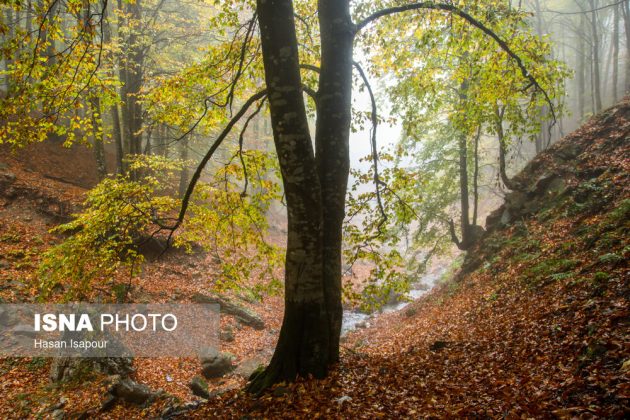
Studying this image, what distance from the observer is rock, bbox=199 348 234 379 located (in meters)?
9.48

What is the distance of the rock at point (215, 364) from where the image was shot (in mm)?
9484

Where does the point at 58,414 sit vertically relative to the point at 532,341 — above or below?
below

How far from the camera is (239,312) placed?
1327cm

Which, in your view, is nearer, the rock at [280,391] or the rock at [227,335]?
the rock at [280,391]

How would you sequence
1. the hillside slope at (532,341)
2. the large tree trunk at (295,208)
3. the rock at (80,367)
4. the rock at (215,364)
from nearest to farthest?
the hillside slope at (532,341), the large tree trunk at (295,208), the rock at (80,367), the rock at (215,364)

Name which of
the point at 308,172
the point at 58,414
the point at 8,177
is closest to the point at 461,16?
the point at 308,172

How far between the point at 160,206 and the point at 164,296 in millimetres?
6733

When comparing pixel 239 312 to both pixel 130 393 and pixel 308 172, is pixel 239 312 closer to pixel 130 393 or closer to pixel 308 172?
pixel 130 393

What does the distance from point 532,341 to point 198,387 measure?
7116 mm

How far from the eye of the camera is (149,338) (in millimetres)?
10070

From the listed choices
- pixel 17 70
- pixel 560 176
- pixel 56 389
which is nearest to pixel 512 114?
pixel 560 176

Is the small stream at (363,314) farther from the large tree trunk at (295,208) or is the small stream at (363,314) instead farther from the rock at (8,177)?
the rock at (8,177)

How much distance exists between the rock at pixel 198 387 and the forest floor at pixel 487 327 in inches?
6.8

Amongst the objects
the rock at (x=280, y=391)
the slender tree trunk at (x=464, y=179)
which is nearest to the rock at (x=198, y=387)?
the rock at (x=280, y=391)
